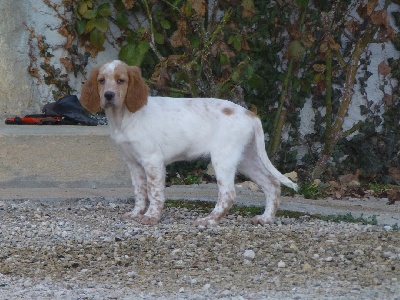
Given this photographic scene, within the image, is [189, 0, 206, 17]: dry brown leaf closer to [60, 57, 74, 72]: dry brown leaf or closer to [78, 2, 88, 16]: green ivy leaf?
[78, 2, 88, 16]: green ivy leaf

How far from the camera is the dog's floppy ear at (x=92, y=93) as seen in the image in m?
6.36

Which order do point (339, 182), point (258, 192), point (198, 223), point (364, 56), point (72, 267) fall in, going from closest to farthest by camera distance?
point (72, 267)
point (198, 223)
point (258, 192)
point (339, 182)
point (364, 56)

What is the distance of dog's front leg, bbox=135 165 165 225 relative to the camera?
6293mm

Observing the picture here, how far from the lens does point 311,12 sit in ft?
30.2

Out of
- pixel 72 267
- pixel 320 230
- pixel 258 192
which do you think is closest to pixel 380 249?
pixel 320 230

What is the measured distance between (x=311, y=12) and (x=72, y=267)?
4.85 meters

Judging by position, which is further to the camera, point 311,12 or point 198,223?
point 311,12

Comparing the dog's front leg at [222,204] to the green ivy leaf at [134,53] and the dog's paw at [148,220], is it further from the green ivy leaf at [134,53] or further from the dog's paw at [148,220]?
the green ivy leaf at [134,53]

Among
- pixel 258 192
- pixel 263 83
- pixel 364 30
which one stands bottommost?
pixel 258 192

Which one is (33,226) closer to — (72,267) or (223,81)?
(72,267)

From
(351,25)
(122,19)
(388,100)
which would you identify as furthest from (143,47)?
(388,100)

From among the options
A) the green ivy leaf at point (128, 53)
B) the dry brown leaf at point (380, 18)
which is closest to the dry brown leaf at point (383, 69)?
the dry brown leaf at point (380, 18)

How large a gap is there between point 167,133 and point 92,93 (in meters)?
0.55

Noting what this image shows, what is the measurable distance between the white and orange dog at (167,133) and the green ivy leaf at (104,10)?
9.10 ft
